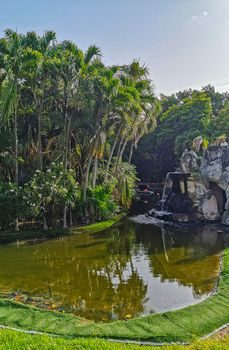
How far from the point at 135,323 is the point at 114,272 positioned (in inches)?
205

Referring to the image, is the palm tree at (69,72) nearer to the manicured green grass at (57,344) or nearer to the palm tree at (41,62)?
the palm tree at (41,62)

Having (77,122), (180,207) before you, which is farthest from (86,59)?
(180,207)

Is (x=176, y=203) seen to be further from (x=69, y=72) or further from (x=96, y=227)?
(x=69, y=72)

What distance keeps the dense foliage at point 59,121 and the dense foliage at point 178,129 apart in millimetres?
13589

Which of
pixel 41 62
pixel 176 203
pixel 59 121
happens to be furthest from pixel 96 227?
pixel 41 62

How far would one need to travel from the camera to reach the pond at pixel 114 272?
37.3 ft

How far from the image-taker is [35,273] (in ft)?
46.9

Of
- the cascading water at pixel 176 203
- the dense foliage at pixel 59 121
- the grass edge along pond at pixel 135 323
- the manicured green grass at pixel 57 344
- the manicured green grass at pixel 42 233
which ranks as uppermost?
the dense foliage at pixel 59 121

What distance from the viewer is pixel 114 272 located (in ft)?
47.3

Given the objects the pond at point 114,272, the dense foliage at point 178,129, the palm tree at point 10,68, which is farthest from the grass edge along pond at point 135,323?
the dense foliage at point 178,129

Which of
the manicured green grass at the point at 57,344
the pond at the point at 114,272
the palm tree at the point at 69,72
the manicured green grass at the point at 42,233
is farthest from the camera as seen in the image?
the palm tree at the point at 69,72

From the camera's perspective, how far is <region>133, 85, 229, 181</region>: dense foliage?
39.4m

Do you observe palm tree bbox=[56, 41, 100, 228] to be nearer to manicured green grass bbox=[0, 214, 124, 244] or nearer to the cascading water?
manicured green grass bbox=[0, 214, 124, 244]

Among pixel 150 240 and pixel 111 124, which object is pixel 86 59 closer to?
pixel 111 124
